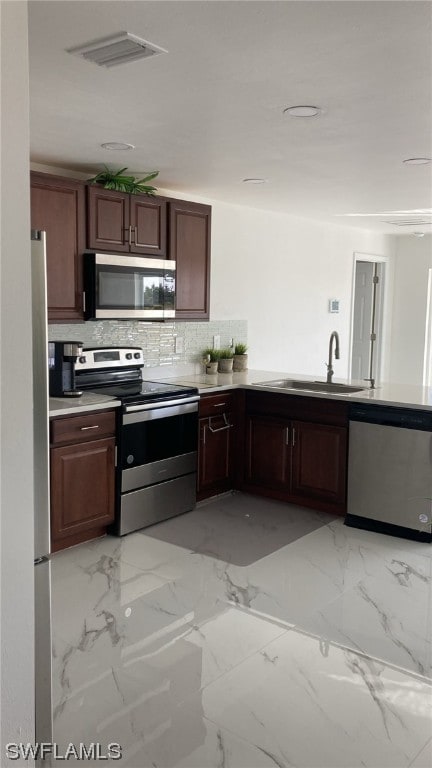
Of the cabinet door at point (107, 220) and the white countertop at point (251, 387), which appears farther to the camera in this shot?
the cabinet door at point (107, 220)

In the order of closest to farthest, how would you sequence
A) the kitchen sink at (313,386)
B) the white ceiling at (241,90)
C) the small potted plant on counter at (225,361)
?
the white ceiling at (241,90) → the kitchen sink at (313,386) → the small potted plant on counter at (225,361)

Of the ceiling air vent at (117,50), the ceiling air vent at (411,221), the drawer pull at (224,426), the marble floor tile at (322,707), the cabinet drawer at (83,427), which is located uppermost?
the ceiling air vent at (411,221)

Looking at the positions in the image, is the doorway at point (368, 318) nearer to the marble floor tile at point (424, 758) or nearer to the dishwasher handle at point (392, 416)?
the dishwasher handle at point (392, 416)

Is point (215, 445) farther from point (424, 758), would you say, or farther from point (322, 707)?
point (424, 758)

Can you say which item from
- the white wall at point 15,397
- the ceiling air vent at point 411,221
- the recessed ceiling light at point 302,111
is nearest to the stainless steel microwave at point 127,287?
the recessed ceiling light at point 302,111

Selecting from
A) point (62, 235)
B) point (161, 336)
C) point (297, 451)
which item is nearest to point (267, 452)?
point (297, 451)

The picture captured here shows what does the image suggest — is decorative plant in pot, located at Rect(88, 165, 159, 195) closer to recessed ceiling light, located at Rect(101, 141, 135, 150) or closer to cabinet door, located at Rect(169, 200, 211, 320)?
cabinet door, located at Rect(169, 200, 211, 320)

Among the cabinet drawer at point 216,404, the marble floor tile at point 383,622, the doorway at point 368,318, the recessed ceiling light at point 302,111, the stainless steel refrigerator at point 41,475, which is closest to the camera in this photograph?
the stainless steel refrigerator at point 41,475

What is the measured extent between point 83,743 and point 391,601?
5.56 feet

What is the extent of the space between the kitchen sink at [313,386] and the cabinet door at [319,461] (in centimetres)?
37

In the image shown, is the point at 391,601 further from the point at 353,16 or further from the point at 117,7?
the point at 117,7

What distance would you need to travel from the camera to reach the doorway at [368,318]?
8297mm

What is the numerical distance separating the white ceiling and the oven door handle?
1495 millimetres

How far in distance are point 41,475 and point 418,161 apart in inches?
123
